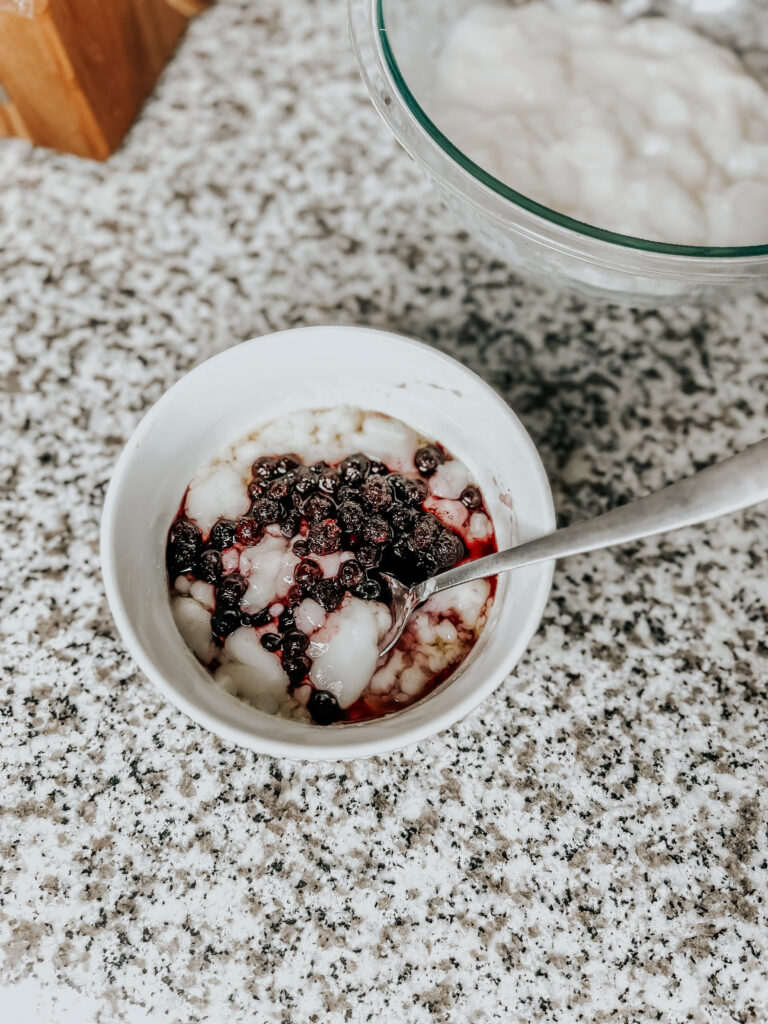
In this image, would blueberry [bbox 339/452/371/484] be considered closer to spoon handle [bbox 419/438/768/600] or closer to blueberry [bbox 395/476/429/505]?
blueberry [bbox 395/476/429/505]

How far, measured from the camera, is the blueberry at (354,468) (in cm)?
67

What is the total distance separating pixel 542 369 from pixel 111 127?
0.52 metres

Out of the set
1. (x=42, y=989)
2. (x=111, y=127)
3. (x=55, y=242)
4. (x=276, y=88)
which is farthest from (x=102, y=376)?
(x=42, y=989)

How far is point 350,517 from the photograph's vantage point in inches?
25.5

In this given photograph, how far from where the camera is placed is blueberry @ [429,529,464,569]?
0.64 meters

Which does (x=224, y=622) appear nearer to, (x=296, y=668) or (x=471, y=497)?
(x=296, y=668)

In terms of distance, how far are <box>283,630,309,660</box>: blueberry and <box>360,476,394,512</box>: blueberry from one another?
120 millimetres

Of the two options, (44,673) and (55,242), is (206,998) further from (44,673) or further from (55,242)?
(55,242)

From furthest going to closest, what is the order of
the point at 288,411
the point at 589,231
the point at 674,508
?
the point at 288,411
the point at 589,231
the point at 674,508

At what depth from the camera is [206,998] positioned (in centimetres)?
60

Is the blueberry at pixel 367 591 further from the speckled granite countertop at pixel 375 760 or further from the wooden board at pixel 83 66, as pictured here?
the wooden board at pixel 83 66

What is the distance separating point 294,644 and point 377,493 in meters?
0.14

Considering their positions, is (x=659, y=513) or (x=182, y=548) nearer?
(x=659, y=513)

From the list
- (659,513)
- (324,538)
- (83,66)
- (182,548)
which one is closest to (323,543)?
(324,538)
